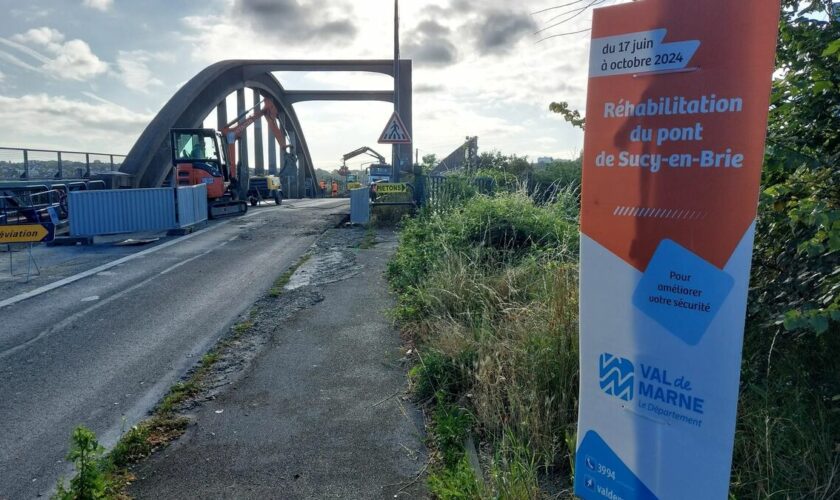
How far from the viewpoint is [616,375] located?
2469 mm

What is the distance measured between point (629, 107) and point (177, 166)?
2001 cm

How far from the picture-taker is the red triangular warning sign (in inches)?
620

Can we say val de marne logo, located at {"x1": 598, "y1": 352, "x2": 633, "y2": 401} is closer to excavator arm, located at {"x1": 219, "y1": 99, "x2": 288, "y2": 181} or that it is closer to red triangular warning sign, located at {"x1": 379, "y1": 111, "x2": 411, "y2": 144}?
red triangular warning sign, located at {"x1": 379, "y1": 111, "x2": 411, "y2": 144}

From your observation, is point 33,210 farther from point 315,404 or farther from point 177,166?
point 315,404

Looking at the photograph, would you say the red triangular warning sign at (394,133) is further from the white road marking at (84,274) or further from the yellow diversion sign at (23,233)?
the yellow diversion sign at (23,233)

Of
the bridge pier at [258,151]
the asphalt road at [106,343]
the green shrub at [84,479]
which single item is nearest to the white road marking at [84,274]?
the asphalt road at [106,343]

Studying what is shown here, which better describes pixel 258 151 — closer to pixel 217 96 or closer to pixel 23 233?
pixel 217 96

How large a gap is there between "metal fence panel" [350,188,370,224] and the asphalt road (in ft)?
15.9

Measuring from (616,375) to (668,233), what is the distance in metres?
0.63

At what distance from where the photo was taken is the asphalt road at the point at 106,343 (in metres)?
4.41

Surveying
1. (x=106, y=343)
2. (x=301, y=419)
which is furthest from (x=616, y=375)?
(x=106, y=343)

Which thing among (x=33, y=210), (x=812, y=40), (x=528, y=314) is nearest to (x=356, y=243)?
(x=33, y=210)

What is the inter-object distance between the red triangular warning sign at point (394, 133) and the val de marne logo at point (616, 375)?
1366 cm

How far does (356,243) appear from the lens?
44.9 ft
